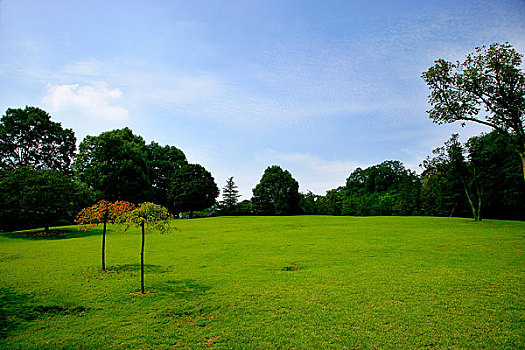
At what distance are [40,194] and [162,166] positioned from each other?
3359 centimetres

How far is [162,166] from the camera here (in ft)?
204

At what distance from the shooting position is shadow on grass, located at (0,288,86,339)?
784cm

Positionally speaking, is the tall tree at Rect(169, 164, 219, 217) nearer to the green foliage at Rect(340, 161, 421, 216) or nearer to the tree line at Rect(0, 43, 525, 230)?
the tree line at Rect(0, 43, 525, 230)

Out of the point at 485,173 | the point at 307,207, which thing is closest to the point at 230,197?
the point at 307,207

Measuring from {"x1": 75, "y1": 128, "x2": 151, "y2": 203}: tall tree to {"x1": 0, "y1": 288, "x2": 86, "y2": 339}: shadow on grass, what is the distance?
36006 mm

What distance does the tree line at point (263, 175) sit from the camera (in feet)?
76.0

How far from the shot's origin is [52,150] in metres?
50.1

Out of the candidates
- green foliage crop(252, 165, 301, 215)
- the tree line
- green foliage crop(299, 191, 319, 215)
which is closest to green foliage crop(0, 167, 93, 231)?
the tree line

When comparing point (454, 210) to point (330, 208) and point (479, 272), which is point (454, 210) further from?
point (479, 272)

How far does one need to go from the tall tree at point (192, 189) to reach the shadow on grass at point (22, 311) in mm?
44961

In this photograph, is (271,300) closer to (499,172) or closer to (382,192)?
(499,172)

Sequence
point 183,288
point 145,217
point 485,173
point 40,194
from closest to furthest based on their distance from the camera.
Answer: point 145,217 < point 183,288 < point 40,194 < point 485,173

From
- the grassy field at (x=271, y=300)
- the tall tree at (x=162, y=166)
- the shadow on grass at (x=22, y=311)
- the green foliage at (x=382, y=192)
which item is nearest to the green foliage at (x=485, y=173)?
the green foliage at (x=382, y=192)

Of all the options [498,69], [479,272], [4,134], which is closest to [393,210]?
[498,69]
